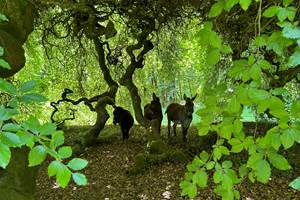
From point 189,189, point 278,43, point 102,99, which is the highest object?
point 102,99

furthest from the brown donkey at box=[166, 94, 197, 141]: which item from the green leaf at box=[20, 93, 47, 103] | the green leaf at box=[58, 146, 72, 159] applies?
the green leaf at box=[58, 146, 72, 159]

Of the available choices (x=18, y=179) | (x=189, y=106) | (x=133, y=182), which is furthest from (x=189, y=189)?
(x=189, y=106)

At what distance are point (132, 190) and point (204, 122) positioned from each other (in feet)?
15.8

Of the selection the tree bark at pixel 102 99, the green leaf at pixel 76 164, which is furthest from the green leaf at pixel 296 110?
the tree bark at pixel 102 99

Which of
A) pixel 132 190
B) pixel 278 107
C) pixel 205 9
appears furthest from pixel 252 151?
pixel 205 9

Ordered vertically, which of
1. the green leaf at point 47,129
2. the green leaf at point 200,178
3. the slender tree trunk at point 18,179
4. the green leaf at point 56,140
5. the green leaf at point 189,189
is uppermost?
the green leaf at point 47,129

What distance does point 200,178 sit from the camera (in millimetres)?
2250

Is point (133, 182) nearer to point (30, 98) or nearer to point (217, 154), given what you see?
point (217, 154)

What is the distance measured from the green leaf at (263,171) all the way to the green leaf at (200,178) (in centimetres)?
34

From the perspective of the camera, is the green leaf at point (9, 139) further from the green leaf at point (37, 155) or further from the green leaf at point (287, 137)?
the green leaf at point (287, 137)

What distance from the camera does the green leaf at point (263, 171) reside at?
1933mm

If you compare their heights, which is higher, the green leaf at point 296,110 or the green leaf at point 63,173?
the green leaf at point 296,110

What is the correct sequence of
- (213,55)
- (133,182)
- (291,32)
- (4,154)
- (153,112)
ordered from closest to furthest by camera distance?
(4,154) → (291,32) → (213,55) → (133,182) → (153,112)

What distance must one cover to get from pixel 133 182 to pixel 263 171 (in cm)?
544
